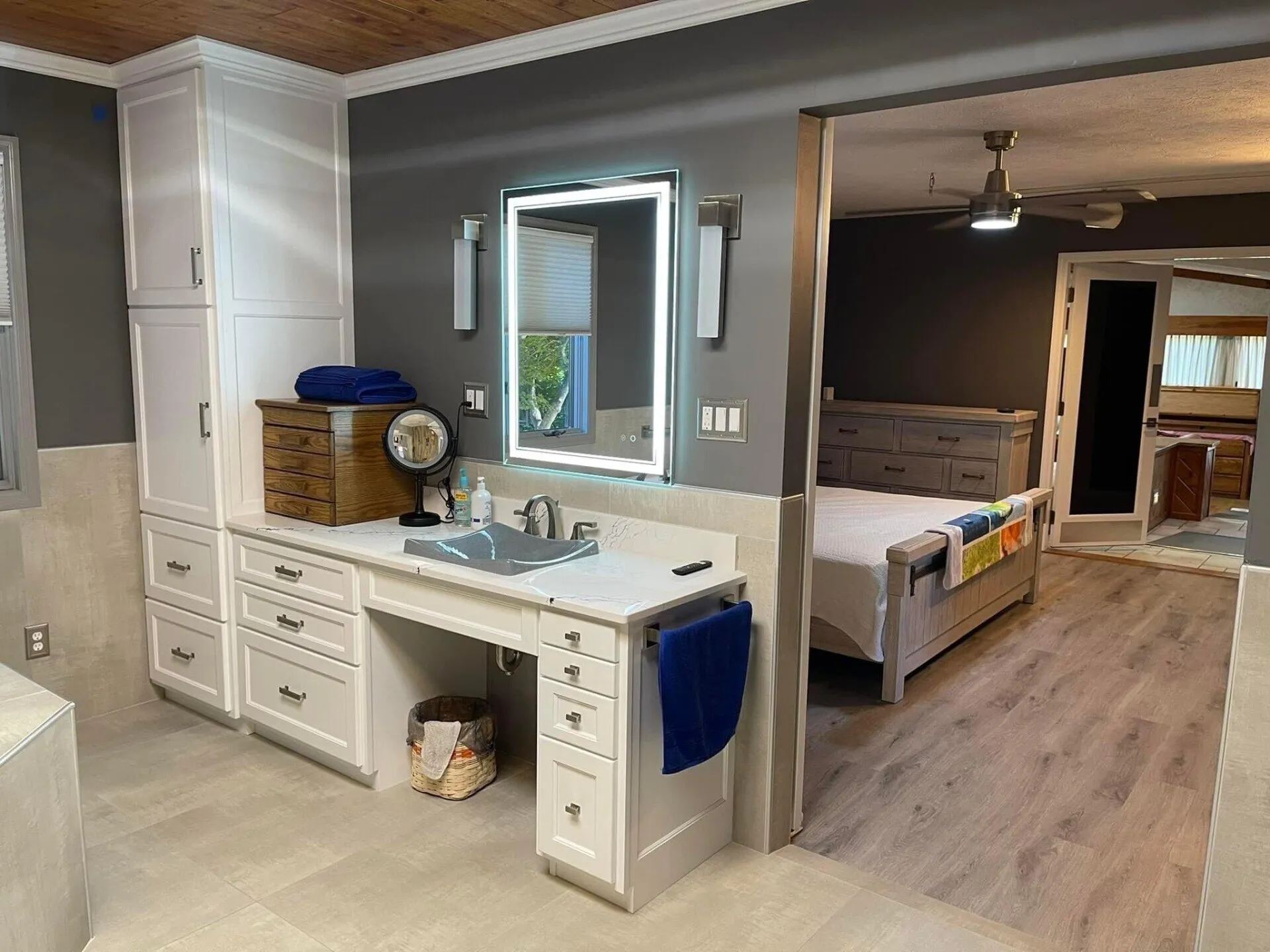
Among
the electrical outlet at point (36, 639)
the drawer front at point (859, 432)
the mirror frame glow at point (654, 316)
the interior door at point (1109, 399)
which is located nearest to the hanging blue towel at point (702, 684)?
the mirror frame glow at point (654, 316)

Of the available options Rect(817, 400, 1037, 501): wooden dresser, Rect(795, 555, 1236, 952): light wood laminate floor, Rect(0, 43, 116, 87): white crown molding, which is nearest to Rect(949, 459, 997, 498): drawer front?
Rect(817, 400, 1037, 501): wooden dresser

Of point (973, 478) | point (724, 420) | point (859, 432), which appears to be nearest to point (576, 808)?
point (724, 420)

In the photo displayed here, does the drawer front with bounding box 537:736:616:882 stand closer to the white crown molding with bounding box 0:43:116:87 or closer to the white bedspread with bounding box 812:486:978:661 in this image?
the white bedspread with bounding box 812:486:978:661

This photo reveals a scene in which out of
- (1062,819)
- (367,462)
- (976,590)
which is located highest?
(367,462)

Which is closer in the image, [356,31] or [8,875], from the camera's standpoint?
[8,875]

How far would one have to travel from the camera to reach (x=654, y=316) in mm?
2801

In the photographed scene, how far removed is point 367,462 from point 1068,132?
3.18 meters

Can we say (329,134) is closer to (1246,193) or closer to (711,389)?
(711,389)

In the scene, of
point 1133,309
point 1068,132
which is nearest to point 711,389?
point 1068,132

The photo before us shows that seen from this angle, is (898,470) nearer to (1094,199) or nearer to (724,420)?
(1094,199)

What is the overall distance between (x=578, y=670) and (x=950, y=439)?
4668 mm

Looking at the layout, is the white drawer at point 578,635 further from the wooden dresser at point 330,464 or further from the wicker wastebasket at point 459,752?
the wooden dresser at point 330,464

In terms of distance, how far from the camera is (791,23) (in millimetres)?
2451

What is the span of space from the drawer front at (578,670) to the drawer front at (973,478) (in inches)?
181
